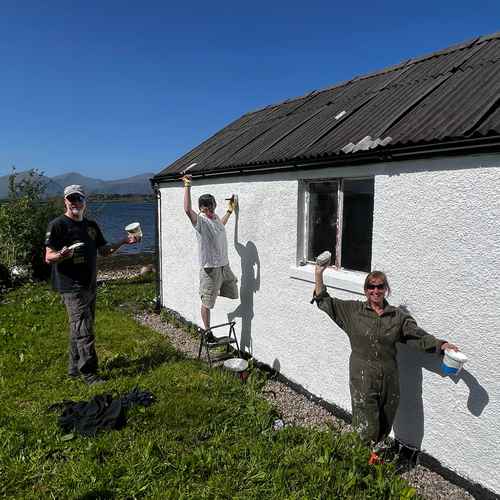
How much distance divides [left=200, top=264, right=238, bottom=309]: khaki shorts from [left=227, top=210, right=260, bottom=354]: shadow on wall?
0.53 ft

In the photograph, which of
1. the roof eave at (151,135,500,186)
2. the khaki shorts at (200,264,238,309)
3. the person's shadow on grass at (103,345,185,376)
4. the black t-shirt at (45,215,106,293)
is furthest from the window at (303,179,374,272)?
the black t-shirt at (45,215,106,293)

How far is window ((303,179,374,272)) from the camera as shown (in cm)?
443

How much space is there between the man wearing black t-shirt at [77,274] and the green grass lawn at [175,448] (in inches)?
13.5

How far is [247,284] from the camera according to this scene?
20.7ft

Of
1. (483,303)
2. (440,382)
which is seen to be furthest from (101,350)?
(483,303)

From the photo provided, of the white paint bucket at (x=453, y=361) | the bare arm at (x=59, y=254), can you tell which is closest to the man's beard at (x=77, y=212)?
the bare arm at (x=59, y=254)

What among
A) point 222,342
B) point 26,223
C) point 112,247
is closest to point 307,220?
point 222,342

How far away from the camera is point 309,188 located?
512cm

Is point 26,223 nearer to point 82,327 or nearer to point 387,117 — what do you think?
point 82,327

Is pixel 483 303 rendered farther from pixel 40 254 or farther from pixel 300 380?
pixel 40 254

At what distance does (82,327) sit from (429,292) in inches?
165

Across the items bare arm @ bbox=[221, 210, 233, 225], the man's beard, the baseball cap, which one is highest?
the baseball cap

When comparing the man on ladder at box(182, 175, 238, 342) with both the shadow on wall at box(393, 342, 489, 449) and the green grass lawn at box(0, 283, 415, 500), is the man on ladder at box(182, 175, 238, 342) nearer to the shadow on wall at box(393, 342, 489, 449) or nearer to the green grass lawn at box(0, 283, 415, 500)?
the green grass lawn at box(0, 283, 415, 500)

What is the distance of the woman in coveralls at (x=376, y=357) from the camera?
139 inches
